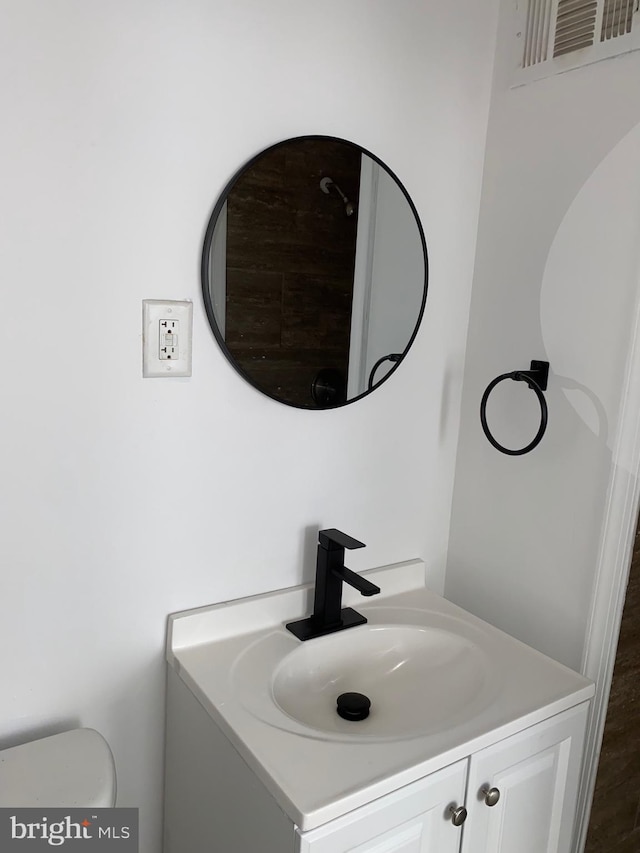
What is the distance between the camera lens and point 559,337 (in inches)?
55.6

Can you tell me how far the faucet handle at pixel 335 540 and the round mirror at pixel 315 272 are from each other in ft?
0.88

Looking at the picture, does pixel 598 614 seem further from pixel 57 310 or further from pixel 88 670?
pixel 57 310

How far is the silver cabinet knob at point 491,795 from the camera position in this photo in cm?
113

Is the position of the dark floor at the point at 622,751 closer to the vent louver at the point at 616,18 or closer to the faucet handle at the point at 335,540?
the faucet handle at the point at 335,540

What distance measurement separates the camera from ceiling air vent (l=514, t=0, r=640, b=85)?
4.10 feet

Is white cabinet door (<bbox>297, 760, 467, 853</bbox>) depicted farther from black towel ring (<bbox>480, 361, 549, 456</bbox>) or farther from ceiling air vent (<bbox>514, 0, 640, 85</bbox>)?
ceiling air vent (<bbox>514, 0, 640, 85</bbox>)

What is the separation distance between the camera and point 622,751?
56.9 inches

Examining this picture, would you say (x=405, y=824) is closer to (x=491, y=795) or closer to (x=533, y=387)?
(x=491, y=795)

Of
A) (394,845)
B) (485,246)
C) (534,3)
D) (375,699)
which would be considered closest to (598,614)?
(375,699)

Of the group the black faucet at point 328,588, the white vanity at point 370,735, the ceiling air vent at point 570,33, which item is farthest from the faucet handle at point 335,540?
the ceiling air vent at point 570,33

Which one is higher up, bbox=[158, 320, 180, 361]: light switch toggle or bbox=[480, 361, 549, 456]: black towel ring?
bbox=[158, 320, 180, 361]: light switch toggle

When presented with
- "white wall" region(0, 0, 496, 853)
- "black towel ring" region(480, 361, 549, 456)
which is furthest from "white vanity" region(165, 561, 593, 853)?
"black towel ring" region(480, 361, 549, 456)

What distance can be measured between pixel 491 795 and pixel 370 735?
23 centimetres

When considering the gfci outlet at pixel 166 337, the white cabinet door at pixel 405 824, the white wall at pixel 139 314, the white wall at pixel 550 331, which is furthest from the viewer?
the white wall at pixel 550 331
